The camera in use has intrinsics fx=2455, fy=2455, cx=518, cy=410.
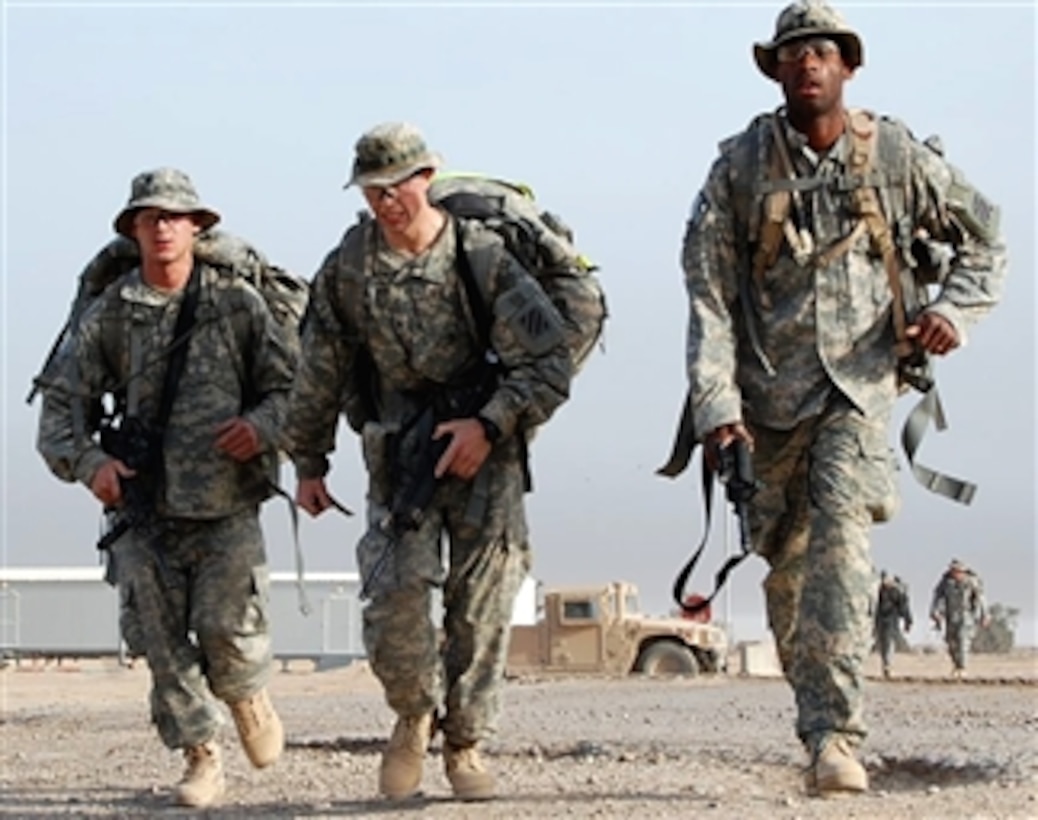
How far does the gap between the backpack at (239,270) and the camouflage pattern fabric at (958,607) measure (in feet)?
92.2

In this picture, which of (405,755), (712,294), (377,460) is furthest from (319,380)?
(712,294)

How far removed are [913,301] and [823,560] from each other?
954 mm

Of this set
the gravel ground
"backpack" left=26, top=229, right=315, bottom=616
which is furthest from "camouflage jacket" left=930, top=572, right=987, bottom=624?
"backpack" left=26, top=229, right=315, bottom=616

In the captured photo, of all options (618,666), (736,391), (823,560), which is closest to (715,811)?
(823,560)

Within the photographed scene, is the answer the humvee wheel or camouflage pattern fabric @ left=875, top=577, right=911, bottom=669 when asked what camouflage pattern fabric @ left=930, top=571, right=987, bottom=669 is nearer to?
camouflage pattern fabric @ left=875, top=577, right=911, bottom=669

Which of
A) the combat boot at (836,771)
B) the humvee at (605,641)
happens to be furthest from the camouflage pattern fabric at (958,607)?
the combat boot at (836,771)

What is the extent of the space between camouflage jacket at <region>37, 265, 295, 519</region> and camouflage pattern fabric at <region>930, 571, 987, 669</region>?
2833 centimetres

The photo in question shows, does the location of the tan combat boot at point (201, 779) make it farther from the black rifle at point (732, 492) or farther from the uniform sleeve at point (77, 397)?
the black rifle at point (732, 492)

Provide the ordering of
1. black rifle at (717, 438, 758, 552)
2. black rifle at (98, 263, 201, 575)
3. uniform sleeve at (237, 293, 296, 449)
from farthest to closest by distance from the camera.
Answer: uniform sleeve at (237, 293, 296, 449)
black rifle at (98, 263, 201, 575)
black rifle at (717, 438, 758, 552)

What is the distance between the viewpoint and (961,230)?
834 cm

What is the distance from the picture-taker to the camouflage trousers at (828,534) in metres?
7.82

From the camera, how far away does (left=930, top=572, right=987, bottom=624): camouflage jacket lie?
37094mm

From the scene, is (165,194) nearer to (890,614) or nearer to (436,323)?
(436,323)

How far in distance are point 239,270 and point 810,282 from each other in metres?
2.66
